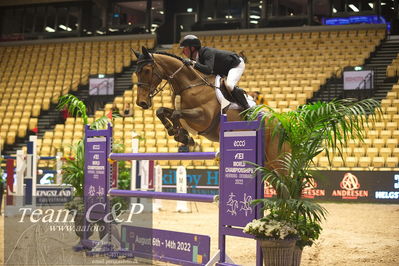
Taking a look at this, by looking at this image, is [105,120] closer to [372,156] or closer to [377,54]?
[372,156]

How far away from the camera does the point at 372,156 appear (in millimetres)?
11266

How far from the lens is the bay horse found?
5.18 metres

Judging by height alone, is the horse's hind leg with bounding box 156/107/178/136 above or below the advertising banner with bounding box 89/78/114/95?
below

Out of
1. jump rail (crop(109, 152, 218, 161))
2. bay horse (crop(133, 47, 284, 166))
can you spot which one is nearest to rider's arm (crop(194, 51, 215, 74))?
bay horse (crop(133, 47, 284, 166))

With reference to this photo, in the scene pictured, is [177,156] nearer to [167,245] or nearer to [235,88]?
[167,245]

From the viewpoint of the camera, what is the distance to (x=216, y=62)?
5.64 meters

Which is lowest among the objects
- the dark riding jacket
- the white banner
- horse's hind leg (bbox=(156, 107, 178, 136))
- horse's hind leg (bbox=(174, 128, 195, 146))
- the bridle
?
horse's hind leg (bbox=(174, 128, 195, 146))

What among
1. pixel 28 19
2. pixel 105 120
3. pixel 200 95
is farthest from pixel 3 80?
pixel 200 95

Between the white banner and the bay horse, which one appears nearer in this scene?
the bay horse

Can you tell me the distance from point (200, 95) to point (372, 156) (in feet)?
22.4

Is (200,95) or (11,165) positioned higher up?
(200,95)

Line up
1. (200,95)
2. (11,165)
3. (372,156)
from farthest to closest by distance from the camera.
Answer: (372,156), (11,165), (200,95)

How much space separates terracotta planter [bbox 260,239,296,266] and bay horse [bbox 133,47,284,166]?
1521 millimetres

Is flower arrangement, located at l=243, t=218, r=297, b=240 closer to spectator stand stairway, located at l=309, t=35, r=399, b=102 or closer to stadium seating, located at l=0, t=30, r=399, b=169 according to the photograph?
stadium seating, located at l=0, t=30, r=399, b=169
